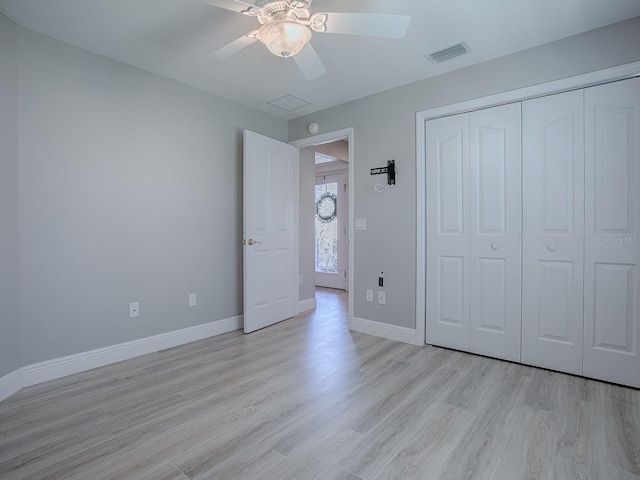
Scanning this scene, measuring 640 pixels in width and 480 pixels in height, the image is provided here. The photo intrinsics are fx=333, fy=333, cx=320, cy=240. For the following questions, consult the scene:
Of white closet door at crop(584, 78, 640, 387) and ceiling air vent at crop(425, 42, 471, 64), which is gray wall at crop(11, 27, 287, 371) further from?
white closet door at crop(584, 78, 640, 387)

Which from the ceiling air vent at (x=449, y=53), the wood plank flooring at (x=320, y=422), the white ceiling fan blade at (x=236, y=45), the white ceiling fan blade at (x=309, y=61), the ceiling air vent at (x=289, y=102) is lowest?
the wood plank flooring at (x=320, y=422)

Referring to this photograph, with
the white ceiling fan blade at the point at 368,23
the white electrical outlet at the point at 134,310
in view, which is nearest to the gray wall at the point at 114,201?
the white electrical outlet at the point at 134,310

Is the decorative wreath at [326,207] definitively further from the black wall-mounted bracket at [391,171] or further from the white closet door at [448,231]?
the white closet door at [448,231]

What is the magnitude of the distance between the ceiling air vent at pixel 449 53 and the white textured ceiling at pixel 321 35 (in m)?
0.05

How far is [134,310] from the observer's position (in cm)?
280

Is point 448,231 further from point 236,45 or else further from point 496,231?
point 236,45

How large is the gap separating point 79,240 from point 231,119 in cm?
189

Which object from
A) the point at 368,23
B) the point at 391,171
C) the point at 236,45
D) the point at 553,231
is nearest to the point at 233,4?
the point at 236,45

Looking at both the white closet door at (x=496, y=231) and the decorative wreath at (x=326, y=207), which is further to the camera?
the decorative wreath at (x=326, y=207)

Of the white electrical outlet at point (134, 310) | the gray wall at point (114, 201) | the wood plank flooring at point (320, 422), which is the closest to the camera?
the wood plank flooring at point (320, 422)

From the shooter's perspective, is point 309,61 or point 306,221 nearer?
point 309,61

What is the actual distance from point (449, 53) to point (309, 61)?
122 centimetres

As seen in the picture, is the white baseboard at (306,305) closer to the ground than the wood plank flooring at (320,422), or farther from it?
farther from it

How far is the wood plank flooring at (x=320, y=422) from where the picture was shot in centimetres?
148
